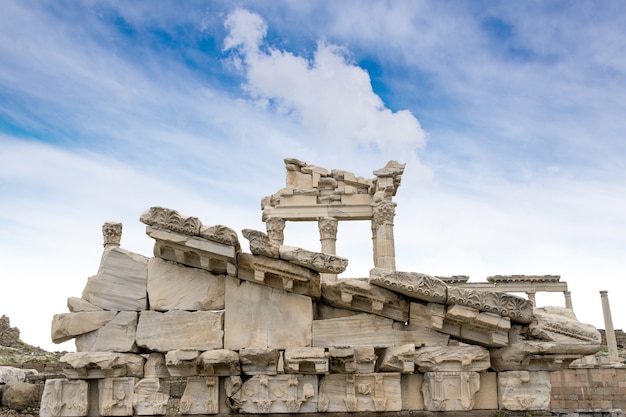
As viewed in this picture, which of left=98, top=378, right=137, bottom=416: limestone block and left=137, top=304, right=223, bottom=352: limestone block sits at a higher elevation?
left=137, top=304, right=223, bottom=352: limestone block

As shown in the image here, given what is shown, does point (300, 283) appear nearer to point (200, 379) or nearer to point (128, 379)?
point (200, 379)

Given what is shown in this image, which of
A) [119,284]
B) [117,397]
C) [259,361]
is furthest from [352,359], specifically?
[119,284]

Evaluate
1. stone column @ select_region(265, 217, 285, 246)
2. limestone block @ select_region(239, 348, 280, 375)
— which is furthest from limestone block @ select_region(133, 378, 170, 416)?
stone column @ select_region(265, 217, 285, 246)

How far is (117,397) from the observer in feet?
22.5

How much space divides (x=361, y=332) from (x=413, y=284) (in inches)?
33.0

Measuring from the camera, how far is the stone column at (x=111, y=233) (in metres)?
9.62

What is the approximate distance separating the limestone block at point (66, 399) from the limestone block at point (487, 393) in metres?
4.38

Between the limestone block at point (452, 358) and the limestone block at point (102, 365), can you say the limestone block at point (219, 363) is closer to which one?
the limestone block at point (102, 365)

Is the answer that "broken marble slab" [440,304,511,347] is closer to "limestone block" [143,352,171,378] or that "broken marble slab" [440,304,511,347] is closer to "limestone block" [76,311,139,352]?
"limestone block" [143,352,171,378]

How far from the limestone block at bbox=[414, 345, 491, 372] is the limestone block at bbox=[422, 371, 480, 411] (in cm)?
7

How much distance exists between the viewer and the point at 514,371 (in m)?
6.86

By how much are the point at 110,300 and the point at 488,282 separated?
81.4ft

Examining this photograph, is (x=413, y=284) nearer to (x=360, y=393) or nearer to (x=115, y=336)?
(x=360, y=393)

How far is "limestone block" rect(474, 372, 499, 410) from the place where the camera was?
269 inches
